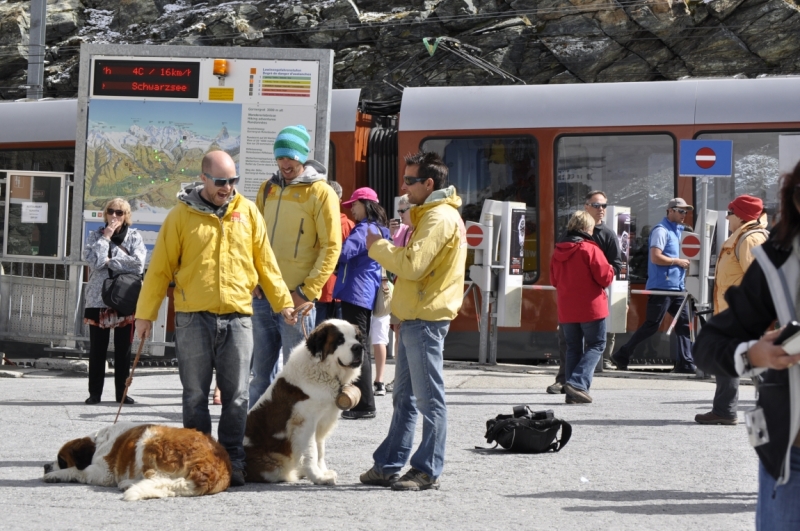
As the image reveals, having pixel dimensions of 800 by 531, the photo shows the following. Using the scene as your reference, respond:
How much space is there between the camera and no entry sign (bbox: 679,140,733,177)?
1163 centimetres

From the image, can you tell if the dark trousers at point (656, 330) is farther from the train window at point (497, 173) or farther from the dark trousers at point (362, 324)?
the dark trousers at point (362, 324)

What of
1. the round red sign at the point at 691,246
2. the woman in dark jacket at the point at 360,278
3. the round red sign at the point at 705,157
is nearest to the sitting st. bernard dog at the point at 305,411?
the woman in dark jacket at the point at 360,278

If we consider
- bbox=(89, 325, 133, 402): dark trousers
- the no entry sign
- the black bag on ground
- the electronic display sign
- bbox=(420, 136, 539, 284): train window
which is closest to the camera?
the black bag on ground

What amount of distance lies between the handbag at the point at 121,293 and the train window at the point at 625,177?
578cm

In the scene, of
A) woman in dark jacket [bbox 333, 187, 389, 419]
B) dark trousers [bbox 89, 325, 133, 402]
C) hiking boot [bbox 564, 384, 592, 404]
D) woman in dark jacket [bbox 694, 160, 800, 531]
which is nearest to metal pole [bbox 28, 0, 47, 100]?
dark trousers [bbox 89, 325, 133, 402]

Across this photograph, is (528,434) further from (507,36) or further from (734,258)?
(507,36)

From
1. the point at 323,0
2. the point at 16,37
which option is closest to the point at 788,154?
the point at 323,0

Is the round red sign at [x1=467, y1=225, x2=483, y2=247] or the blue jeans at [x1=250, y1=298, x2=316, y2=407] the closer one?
the blue jeans at [x1=250, y1=298, x2=316, y2=407]

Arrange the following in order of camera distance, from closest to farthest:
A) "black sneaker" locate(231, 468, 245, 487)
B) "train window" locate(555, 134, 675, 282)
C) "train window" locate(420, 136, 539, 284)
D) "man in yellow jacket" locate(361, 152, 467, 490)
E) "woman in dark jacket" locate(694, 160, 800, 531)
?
"woman in dark jacket" locate(694, 160, 800, 531) → "man in yellow jacket" locate(361, 152, 467, 490) → "black sneaker" locate(231, 468, 245, 487) → "train window" locate(555, 134, 675, 282) → "train window" locate(420, 136, 539, 284)

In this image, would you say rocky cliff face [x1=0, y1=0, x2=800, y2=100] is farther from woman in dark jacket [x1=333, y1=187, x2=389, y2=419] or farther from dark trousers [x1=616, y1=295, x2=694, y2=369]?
woman in dark jacket [x1=333, y1=187, x2=389, y2=419]

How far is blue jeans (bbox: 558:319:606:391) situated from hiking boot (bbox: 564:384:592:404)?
0.11 feet

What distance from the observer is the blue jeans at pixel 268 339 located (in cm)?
702

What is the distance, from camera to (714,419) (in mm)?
8773

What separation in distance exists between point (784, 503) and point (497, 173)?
11.1 metres
